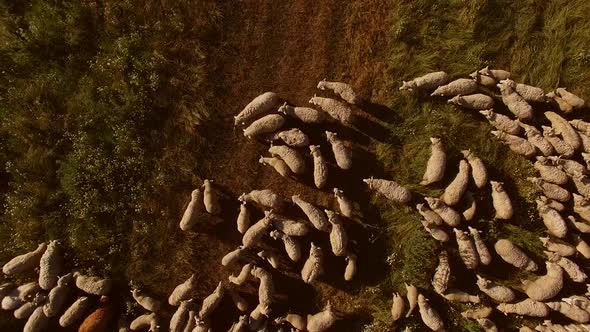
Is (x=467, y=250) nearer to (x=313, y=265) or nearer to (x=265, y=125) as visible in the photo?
(x=313, y=265)

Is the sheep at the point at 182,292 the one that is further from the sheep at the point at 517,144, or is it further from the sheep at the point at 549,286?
the sheep at the point at 517,144

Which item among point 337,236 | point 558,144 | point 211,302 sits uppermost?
point 558,144

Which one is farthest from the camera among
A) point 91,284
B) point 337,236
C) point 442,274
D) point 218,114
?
point 218,114

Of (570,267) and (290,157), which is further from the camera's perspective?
(570,267)

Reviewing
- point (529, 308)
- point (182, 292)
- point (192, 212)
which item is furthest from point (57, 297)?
point (529, 308)

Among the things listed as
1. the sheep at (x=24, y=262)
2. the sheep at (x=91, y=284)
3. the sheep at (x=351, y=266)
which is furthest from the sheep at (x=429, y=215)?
the sheep at (x=24, y=262)

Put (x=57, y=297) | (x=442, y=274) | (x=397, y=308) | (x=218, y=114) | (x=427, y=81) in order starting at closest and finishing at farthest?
(x=57, y=297) → (x=442, y=274) → (x=397, y=308) → (x=427, y=81) → (x=218, y=114)

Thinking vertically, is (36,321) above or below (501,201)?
below

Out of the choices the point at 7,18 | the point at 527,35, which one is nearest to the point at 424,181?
the point at 527,35
